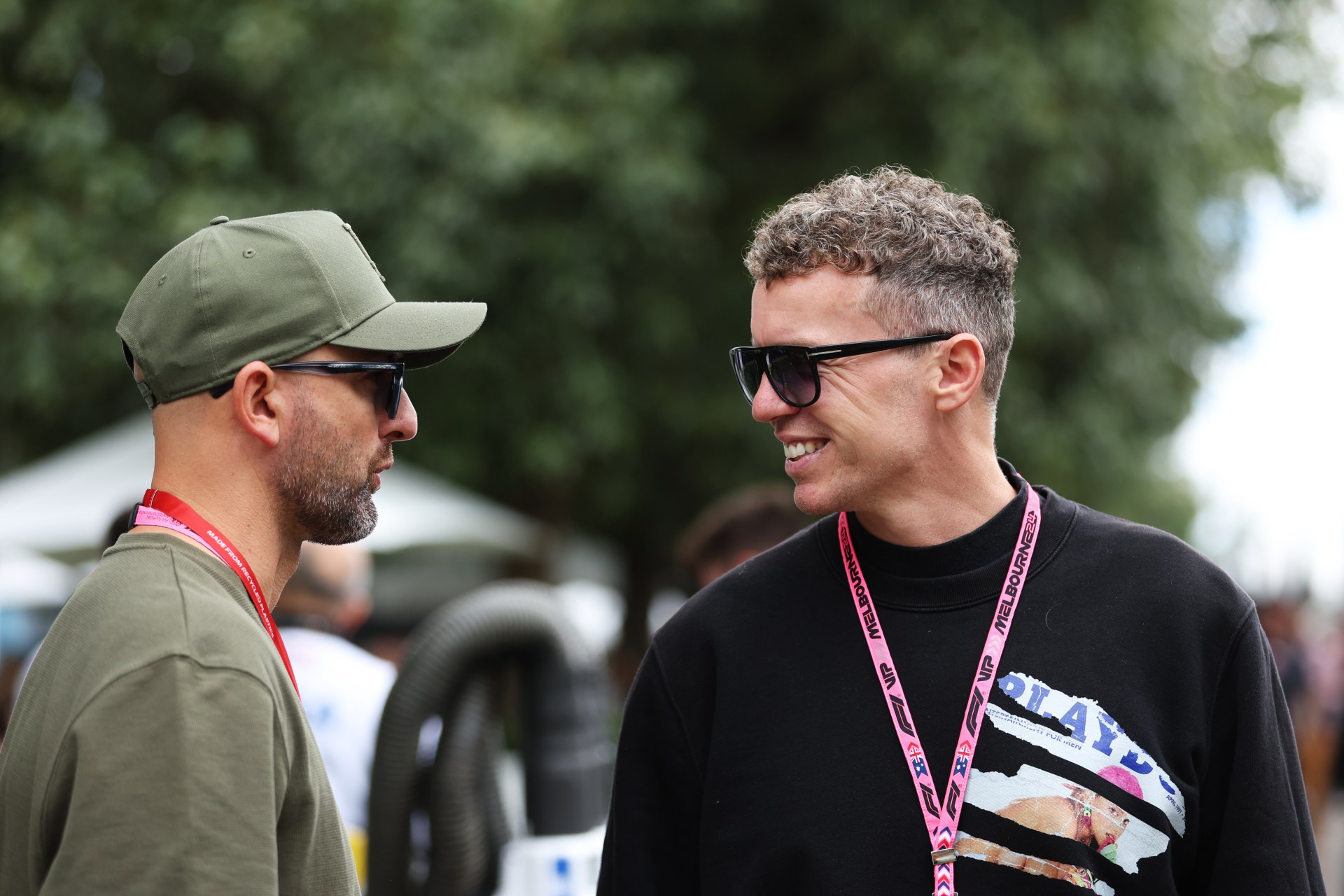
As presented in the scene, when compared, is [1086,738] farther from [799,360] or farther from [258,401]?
[258,401]

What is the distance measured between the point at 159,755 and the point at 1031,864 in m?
1.31

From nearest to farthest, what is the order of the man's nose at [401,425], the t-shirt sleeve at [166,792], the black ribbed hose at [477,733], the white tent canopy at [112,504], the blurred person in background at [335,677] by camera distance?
the t-shirt sleeve at [166,792], the man's nose at [401,425], the blurred person in background at [335,677], the black ribbed hose at [477,733], the white tent canopy at [112,504]

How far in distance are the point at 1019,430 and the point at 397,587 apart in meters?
12.3

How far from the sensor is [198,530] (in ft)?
6.48

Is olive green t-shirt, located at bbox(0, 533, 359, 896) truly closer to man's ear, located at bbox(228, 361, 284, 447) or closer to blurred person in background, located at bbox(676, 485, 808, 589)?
man's ear, located at bbox(228, 361, 284, 447)

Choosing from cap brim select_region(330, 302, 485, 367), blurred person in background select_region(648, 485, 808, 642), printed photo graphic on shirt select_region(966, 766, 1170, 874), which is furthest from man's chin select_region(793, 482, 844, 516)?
blurred person in background select_region(648, 485, 808, 642)

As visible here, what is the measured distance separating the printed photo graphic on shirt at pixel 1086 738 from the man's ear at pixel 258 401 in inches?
48.5

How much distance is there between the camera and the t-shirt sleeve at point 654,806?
2375mm

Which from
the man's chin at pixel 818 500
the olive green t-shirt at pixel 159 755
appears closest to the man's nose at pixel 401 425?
the olive green t-shirt at pixel 159 755

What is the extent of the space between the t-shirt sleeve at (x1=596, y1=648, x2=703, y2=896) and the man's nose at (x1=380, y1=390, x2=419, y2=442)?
1.96ft

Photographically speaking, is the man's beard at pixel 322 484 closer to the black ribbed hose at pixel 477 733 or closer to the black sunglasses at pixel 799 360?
the black sunglasses at pixel 799 360

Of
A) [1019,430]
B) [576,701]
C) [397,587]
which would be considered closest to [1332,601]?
[397,587]

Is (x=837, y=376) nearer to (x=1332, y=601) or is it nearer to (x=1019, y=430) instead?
(x=1019, y=430)

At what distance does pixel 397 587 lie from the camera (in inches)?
804
